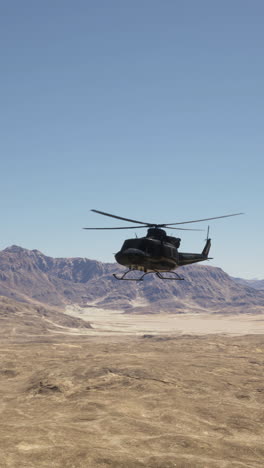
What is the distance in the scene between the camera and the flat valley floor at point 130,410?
54.5 metres

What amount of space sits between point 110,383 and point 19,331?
11058 centimetres

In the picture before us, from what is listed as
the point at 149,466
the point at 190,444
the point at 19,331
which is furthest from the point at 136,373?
the point at 19,331

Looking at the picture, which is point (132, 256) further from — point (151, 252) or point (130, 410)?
point (130, 410)

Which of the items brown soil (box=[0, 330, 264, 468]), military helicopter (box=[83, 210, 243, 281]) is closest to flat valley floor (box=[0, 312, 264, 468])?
brown soil (box=[0, 330, 264, 468])

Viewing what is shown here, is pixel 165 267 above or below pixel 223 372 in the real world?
above

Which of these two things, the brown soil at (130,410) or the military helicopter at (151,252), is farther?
Result: the brown soil at (130,410)

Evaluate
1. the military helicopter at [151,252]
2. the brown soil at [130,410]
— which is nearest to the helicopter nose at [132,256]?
the military helicopter at [151,252]

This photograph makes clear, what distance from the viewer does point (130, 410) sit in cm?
7406

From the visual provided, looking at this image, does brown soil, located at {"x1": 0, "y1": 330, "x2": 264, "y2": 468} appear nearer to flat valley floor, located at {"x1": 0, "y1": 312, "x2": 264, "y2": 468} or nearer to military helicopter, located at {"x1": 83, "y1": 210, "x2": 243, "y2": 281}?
flat valley floor, located at {"x1": 0, "y1": 312, "x2": 264, "y2": 468}

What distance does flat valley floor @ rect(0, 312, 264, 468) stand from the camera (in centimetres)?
5450

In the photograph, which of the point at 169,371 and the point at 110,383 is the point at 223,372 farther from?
the point at 110,383

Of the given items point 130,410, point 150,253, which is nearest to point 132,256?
point 150,253

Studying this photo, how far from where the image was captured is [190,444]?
5938cm

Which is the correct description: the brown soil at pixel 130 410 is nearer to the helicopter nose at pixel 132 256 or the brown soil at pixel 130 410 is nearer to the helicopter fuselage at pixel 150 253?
the helicopter fuselage at pixel 150 253
